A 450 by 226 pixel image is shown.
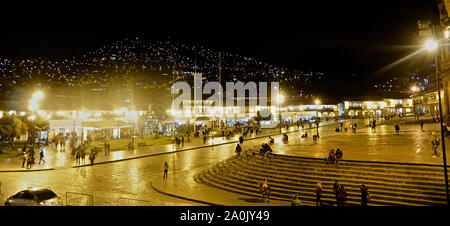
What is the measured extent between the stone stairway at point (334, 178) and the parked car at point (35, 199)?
23.2 ft

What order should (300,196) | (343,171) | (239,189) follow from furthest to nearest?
1. (239,189)
2. (343,171)
3. (300,196)

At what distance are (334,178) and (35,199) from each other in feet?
38.4

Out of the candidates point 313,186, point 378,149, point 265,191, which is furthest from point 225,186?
point 378,149

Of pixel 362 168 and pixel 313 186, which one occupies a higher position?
pixel 362 168

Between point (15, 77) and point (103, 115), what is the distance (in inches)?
1487

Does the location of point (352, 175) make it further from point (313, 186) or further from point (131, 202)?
point (131, 202)

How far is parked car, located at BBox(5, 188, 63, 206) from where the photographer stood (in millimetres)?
8877

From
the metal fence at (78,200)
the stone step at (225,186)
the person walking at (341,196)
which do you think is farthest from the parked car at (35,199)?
the person walking at (341,196)

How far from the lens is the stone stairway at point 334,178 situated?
9727 mm

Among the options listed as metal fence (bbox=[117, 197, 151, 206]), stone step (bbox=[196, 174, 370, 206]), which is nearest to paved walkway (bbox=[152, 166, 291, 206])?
stone step (bbox=[196, 174, 370, 206])

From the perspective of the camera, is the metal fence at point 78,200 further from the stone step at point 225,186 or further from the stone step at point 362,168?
the stone step at point 362,168

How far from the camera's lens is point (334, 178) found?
1152 centimetres

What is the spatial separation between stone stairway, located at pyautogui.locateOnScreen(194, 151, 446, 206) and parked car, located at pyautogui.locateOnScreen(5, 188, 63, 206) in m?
7.07

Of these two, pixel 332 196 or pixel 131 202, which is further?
pixel 332 196
